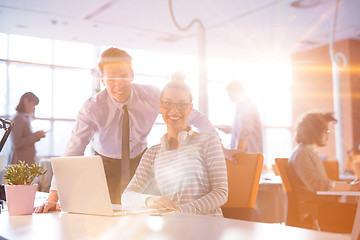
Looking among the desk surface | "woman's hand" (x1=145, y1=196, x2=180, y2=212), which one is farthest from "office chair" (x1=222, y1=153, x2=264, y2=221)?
the desk surface

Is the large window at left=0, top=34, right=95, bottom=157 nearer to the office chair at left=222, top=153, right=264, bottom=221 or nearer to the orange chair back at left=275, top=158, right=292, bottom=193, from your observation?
the orange chair back at left=275, top=158, right=292, bottom=193

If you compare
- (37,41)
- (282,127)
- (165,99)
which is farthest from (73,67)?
(165,99)

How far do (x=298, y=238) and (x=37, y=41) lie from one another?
951 centimetres

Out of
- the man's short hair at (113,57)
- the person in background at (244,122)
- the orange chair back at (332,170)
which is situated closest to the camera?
the man's short hair at (113,57)

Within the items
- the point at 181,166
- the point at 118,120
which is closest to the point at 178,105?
the point at 181,166

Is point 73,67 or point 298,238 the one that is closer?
point 298,238

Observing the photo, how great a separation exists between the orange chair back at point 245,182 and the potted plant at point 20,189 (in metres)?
1.09

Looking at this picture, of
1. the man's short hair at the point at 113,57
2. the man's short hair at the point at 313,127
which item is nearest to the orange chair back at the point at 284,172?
the man's short hair at the point at 313,127

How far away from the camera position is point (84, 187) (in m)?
1.62

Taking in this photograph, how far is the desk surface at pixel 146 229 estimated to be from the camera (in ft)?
3.73

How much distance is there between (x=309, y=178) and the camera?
3.58 m

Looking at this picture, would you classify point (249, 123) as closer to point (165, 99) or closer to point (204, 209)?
point (165, 99)

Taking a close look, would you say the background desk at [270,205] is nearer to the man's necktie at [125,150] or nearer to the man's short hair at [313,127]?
the man's short hair at [313,127]

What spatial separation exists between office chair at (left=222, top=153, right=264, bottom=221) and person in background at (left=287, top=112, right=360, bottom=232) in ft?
4.44
